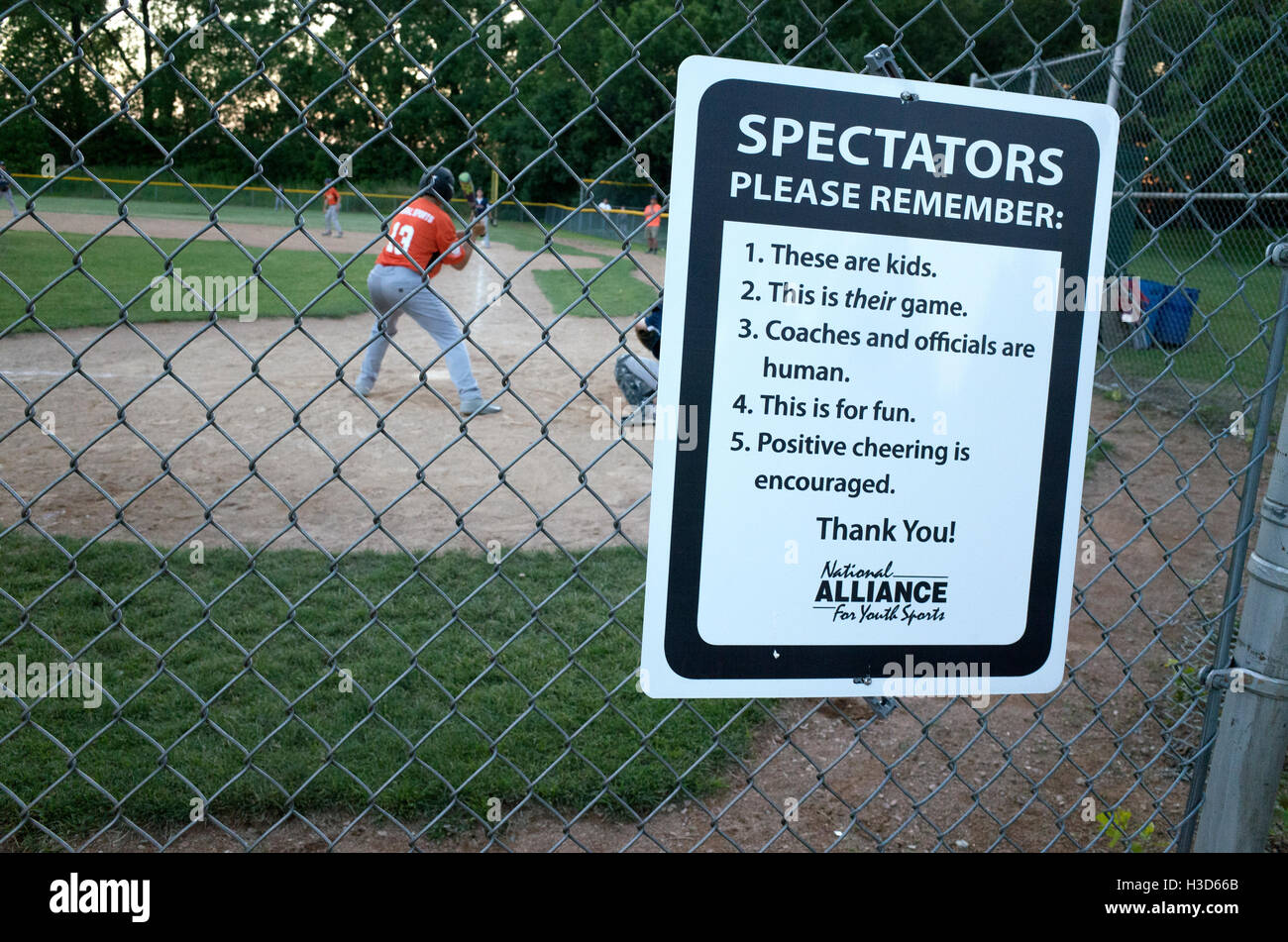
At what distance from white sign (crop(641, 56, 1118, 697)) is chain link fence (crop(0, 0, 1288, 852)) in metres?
0.15

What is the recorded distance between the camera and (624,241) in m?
1.86

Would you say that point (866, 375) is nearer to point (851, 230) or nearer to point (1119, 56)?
point (851, 230)

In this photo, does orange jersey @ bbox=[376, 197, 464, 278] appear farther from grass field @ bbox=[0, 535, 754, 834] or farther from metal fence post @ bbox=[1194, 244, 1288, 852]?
metal fence post @ bbox=[1194, 244, 1288, 852]

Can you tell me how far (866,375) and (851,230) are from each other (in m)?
0.27

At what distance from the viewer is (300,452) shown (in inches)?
275

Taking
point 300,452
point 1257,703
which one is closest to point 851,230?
point 1257,703

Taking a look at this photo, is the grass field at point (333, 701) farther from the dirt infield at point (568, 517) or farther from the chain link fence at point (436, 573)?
the dirt infield at point (568, 517)

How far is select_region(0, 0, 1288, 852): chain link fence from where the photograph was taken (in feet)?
6.12

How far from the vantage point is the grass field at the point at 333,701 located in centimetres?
305

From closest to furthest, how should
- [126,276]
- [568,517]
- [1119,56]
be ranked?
[568,517]
[1119,56]
[126,276]

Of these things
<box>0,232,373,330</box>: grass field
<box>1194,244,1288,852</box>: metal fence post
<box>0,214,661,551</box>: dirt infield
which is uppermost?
<box>0,232,373,330</box>: grass field

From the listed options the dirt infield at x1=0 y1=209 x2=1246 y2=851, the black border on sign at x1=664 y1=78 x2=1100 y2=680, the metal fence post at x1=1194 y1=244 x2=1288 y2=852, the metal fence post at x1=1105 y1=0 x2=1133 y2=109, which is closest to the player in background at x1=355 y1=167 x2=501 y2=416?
the dirt infield at x1=0 y1=209 x2=1246 y2=851

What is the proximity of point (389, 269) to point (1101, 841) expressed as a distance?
6.25 meters

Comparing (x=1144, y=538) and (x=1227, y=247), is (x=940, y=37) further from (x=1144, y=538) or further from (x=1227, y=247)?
(x=1144, y=538)
